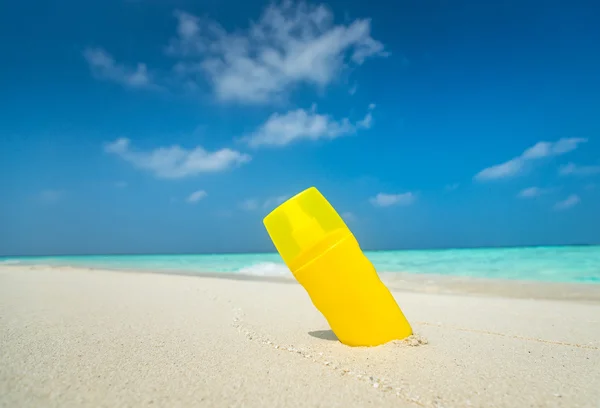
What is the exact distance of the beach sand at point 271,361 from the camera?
1639mm

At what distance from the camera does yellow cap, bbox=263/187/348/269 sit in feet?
8.32

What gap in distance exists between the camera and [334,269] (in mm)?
2494

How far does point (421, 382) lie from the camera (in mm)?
1844

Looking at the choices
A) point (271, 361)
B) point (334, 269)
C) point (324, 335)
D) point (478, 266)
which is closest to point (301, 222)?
point (334, 269)

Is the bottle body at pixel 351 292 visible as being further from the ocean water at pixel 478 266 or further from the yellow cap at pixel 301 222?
the ocean water at pixel 478 266

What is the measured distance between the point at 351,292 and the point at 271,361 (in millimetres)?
695

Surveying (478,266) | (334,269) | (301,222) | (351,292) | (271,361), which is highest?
(301,222)

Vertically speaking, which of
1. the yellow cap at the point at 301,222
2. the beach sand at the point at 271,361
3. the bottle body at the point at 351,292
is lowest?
the beach sand at the point at 271,361

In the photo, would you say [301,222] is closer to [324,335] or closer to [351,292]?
[351,292]

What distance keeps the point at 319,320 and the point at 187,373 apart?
2.19 metres

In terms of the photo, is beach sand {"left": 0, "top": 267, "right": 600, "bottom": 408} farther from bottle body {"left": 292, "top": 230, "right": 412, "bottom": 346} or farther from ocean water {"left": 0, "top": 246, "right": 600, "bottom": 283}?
ocean water {"left": 0, "top": 246, "right": 600, "bottom": 283}

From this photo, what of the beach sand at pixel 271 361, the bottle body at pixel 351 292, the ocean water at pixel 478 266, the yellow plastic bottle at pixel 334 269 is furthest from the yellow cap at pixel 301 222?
the ocean water at pixel 478 266

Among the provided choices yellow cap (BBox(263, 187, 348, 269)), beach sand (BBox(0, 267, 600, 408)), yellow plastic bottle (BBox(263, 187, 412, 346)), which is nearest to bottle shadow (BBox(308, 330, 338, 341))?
beach sand (BBox(0, 267, 600, 408))

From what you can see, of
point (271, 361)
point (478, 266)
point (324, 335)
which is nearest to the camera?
point (271, 361)
